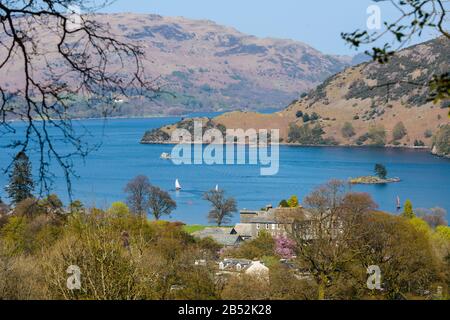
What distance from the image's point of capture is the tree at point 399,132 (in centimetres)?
8881

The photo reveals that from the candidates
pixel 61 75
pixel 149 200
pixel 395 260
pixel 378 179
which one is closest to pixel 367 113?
pixel 378 179

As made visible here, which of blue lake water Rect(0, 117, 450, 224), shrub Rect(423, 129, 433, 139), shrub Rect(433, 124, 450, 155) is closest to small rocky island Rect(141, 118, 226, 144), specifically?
blue lake water Rect(0, 117, 450, 224)

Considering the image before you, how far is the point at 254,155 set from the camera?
75.2 metres

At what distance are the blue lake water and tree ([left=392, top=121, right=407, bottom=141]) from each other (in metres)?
8.37

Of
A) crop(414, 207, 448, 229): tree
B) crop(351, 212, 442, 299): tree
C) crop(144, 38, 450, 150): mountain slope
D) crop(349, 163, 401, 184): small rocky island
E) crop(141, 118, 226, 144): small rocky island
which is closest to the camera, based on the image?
crop(351, 212, 442, 299): tree

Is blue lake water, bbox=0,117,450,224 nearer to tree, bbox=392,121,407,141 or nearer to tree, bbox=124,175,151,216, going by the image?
tree, bbox=124,175,151,216

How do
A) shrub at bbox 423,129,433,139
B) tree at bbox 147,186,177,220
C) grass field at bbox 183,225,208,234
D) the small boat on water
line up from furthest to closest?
shrub at bbox 423,129,433,139 < the small boat on water < tree at bbox 147,186,177,220 < grass field at bbox 183,225,208,234

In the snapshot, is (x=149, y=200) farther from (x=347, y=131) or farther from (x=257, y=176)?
(x=347, y=131)

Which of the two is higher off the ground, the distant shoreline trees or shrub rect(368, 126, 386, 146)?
shrub rect(368, 126, 386, 146)

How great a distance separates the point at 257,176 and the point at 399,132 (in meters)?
38.0

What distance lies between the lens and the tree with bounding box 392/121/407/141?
8881 centimetres

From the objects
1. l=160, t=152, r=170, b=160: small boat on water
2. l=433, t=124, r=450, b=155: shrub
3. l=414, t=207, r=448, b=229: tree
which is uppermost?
l=433, t=124, r=450, b=155: shrub
